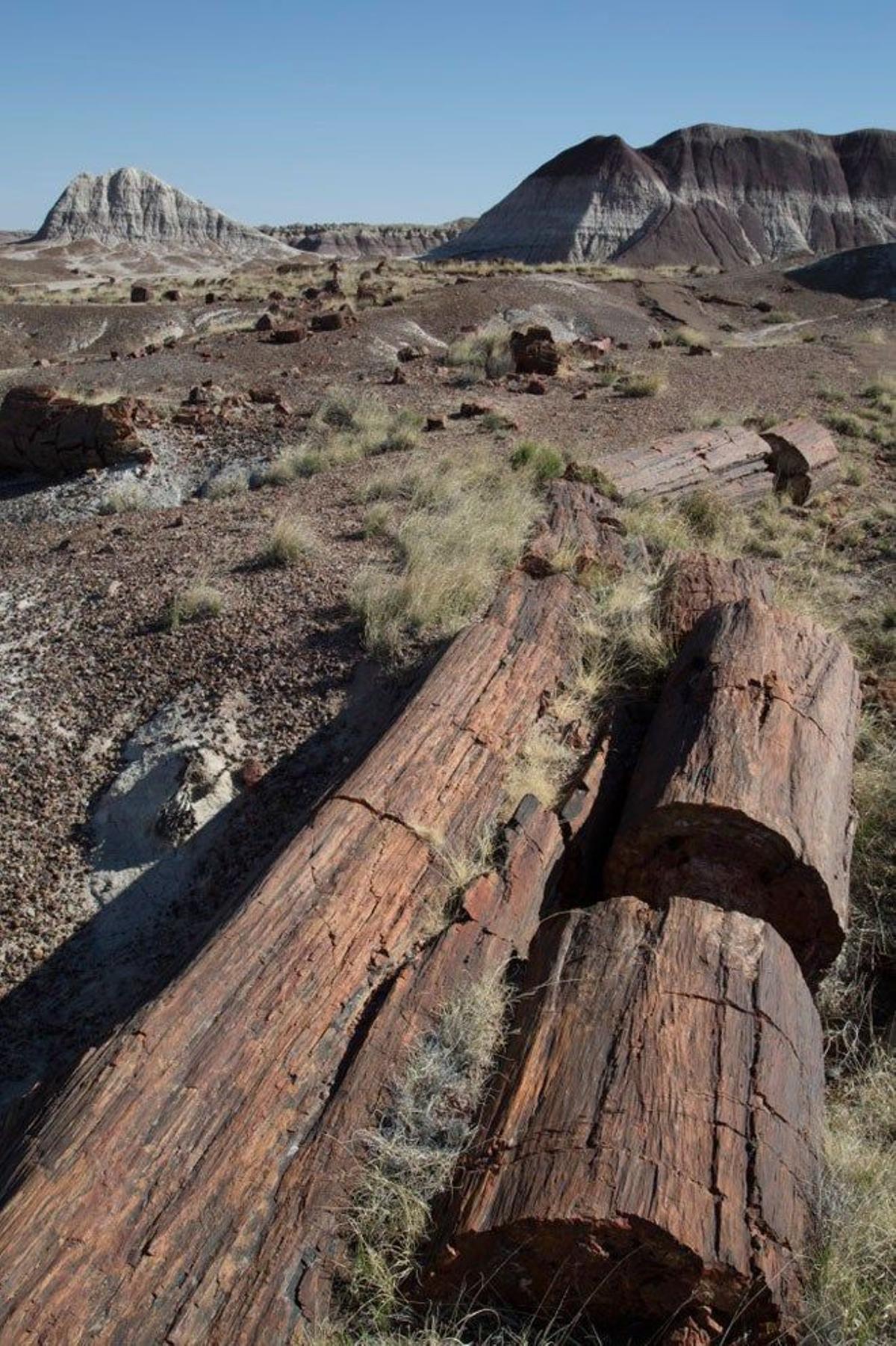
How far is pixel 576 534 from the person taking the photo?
289 inches

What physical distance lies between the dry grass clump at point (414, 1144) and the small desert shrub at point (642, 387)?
1177cm

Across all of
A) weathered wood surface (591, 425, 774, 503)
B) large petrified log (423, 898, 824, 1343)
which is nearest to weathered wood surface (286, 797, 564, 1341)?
large petrified log (423, 898, 824, 1343)

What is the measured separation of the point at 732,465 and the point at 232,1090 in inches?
332

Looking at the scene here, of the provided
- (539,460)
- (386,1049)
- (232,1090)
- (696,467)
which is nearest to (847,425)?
(696,467)

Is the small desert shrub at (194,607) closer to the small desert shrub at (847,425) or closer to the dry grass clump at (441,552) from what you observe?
the dry grass clump at (441,552)

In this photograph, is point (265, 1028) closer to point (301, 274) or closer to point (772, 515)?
point (772, 515)

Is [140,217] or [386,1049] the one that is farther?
[140,217]

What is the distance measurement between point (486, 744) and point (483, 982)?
1444mm

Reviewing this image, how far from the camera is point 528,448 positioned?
1000cm

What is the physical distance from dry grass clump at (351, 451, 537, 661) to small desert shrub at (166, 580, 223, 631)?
971 millimetres

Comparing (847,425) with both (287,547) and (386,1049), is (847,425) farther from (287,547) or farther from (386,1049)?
(386,1049)

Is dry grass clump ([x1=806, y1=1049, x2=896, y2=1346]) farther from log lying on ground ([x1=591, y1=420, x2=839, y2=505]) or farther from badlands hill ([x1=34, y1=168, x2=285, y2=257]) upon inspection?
badlands hill ([x1=34, y1=168, x2=285, y2=257])

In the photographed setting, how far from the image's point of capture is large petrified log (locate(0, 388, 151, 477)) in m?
11.2

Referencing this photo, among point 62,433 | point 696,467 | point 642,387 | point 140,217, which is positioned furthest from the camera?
point 140,217
